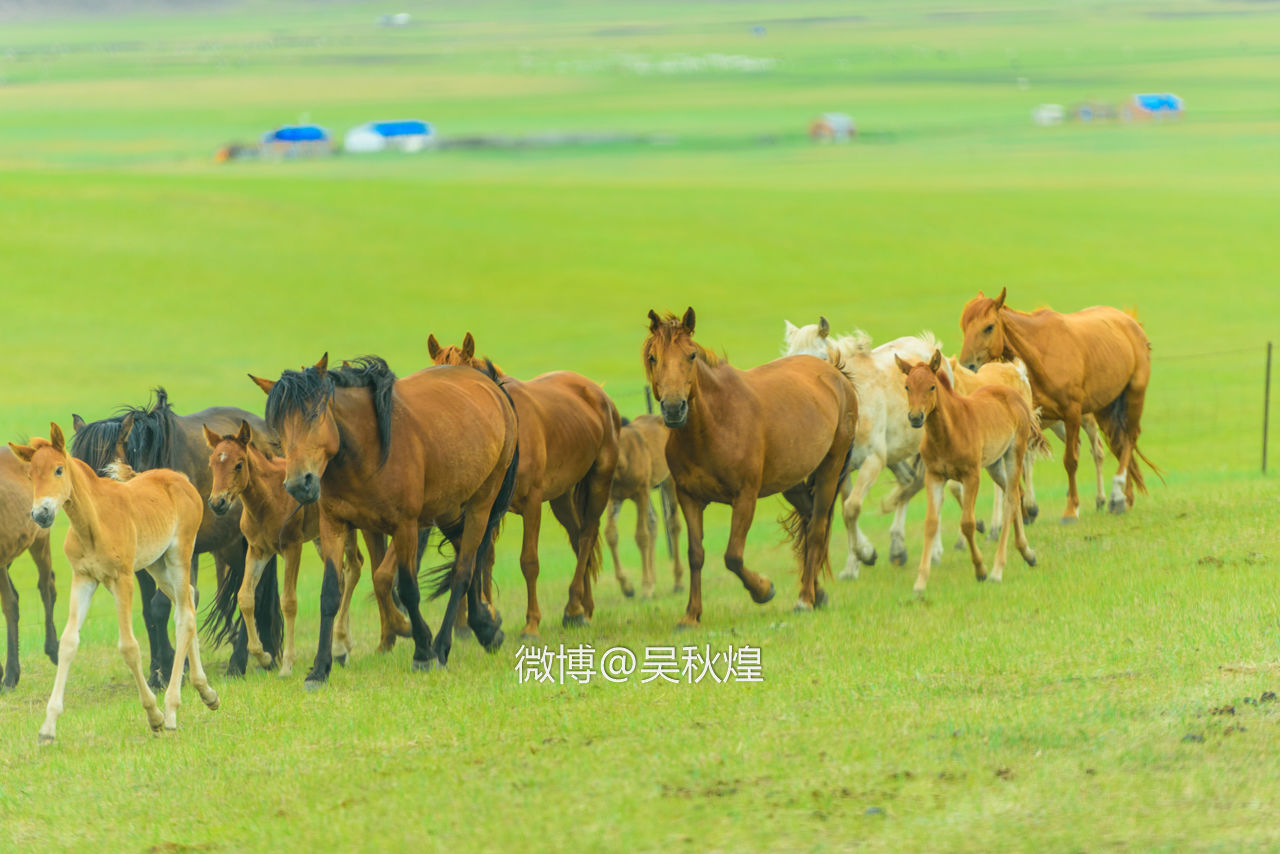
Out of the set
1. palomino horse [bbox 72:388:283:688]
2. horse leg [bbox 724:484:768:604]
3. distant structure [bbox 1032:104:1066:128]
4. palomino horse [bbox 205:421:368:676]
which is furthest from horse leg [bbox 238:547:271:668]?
distant structure [bbox 1032:104:1066:128]

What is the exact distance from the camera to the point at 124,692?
9.77 meters

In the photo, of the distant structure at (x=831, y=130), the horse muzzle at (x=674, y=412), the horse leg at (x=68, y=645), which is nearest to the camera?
the horse leg at (x=68, y=645)

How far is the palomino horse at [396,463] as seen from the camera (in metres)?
8.20

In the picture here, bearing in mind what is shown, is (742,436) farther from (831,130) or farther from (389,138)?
(389,138)

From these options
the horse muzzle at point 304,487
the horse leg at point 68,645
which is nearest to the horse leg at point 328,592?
the horse muzzle at point 304,487

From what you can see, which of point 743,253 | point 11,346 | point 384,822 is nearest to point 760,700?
point 384,822

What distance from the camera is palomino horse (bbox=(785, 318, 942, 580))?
12594 mm

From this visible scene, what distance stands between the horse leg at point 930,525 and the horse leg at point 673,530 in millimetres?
2885

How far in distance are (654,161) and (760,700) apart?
68.6 m

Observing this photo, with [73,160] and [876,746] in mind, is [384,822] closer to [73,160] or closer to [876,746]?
[876,746]

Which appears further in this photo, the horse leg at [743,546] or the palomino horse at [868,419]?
the palomino horse at [868,419]

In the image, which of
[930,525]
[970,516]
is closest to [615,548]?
[930,525]

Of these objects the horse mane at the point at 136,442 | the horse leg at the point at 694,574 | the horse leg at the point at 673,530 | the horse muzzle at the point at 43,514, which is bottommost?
the horse leg at the point at 673,530

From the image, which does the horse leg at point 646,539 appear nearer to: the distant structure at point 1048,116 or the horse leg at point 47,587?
the horse leg at point 47,587
